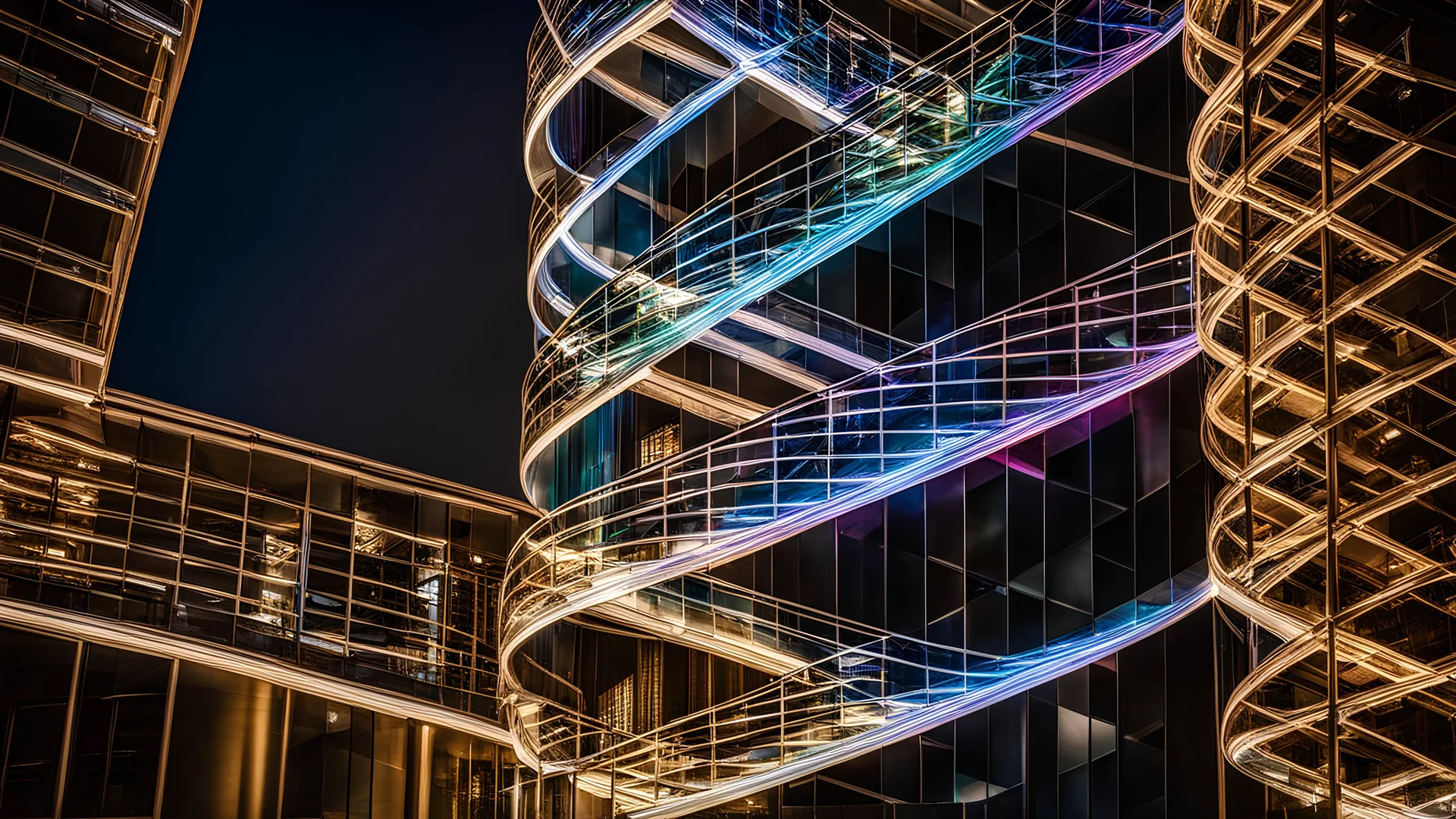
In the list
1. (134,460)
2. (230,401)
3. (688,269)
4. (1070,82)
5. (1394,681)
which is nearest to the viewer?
(1394,681)

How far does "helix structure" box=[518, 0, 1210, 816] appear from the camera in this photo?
674 inches

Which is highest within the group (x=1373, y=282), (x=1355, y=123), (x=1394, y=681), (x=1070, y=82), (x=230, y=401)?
(x=230, y=401)

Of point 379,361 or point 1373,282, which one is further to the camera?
point 379,361

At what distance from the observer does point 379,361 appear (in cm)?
3192

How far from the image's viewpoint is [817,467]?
57.4 feet

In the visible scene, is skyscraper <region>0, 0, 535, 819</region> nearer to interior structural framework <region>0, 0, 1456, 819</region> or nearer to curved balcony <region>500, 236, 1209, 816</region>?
interior structural framework <region>0, 0, 1456, 819</region>

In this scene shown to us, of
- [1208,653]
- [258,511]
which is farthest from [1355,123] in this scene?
[258,511]

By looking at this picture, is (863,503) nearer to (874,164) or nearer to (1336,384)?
(874,164)

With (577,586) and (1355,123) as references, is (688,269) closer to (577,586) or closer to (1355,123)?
(577,586)

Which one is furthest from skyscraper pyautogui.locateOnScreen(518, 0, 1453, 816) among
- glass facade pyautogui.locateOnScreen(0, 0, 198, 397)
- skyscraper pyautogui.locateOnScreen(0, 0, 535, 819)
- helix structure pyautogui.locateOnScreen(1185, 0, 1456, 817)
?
glass facade pyautogui.locateOnScreen(0, 0, 198, 397)

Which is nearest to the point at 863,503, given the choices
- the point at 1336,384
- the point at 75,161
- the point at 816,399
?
the point at 816,399

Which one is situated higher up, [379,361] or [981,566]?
[379,361]

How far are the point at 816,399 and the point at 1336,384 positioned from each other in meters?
7.37

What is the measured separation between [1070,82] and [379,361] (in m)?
18.7
